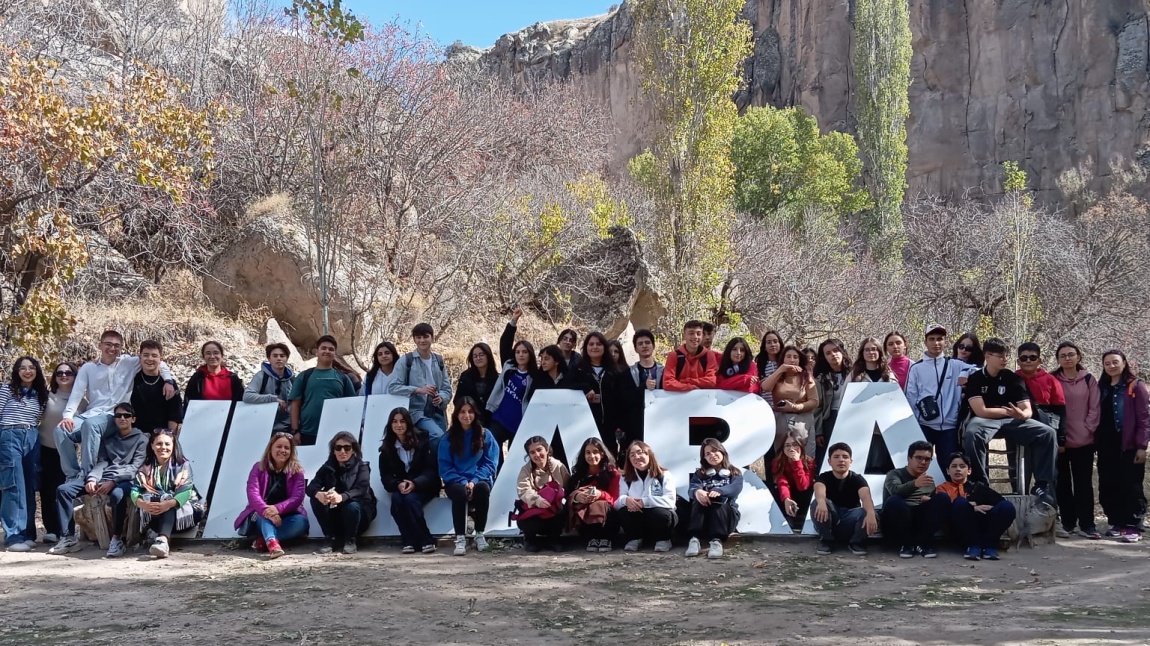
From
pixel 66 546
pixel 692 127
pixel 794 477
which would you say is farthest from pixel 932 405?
pixel 692 127

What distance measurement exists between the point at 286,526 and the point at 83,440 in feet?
6.17

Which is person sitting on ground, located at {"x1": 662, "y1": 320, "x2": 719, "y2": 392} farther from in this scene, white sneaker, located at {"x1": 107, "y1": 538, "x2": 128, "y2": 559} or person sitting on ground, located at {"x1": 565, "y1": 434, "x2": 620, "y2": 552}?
white sneaker, located at {"x1": 107, "y1": 538, "x2": 128, "y2": 559}

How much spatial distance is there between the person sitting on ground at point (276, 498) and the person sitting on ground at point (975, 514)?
5127 mm

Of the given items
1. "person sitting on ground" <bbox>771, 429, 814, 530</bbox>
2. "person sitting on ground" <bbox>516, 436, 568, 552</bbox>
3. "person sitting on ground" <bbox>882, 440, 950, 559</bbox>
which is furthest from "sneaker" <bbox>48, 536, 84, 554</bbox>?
"person sitting on ground" <bbox>882, 440, 950, 559</bbox>

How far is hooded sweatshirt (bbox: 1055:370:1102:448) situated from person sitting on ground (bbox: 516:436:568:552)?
14.1 feet

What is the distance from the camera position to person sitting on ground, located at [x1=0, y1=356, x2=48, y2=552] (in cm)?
852

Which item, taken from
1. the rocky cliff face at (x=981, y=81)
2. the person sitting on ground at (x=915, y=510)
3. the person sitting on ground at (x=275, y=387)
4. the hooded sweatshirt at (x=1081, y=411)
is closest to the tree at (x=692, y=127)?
the hooded sweatshirt at (x=1081, y=411)

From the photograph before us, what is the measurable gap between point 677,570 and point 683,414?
2.02 metres

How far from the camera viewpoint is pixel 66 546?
27.6ft

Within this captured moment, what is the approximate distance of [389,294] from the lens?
52.0 ft

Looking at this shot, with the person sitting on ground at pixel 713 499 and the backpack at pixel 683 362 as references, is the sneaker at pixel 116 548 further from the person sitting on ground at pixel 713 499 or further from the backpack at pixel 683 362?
the backpack at pixel 683 362

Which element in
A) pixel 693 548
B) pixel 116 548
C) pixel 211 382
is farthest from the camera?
pixel 211 382

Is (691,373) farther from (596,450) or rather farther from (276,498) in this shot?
(276,498)

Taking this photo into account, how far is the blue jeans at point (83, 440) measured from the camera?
8500 mm
